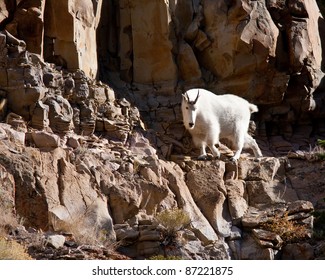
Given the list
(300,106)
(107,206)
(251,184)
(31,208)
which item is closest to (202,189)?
(251,184)

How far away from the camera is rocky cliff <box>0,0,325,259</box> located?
13945 mm

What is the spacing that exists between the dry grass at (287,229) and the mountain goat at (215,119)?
229cm

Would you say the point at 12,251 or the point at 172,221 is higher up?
the point at 12,251

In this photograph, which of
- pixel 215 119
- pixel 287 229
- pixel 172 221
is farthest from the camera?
pixel 215 119

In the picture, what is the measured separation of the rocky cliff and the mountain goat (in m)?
0.48

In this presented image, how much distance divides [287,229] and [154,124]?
5322mm

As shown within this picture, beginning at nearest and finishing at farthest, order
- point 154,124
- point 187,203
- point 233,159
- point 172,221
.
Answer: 1. point 172,221
2. point 187,203
3. point 233,159
4. point 154,124

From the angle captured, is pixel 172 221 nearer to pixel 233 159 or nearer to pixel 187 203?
pixel 187 203

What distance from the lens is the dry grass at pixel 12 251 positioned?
11.4 m

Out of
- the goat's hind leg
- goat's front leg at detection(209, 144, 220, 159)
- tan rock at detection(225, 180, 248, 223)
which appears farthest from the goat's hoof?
the goat's hind leg

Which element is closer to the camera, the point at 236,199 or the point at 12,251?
the point at 12,251

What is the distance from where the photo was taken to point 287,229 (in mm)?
15117

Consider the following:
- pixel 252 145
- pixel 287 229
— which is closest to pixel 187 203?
pixel 287 229

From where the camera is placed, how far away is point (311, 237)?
15.1 metres
